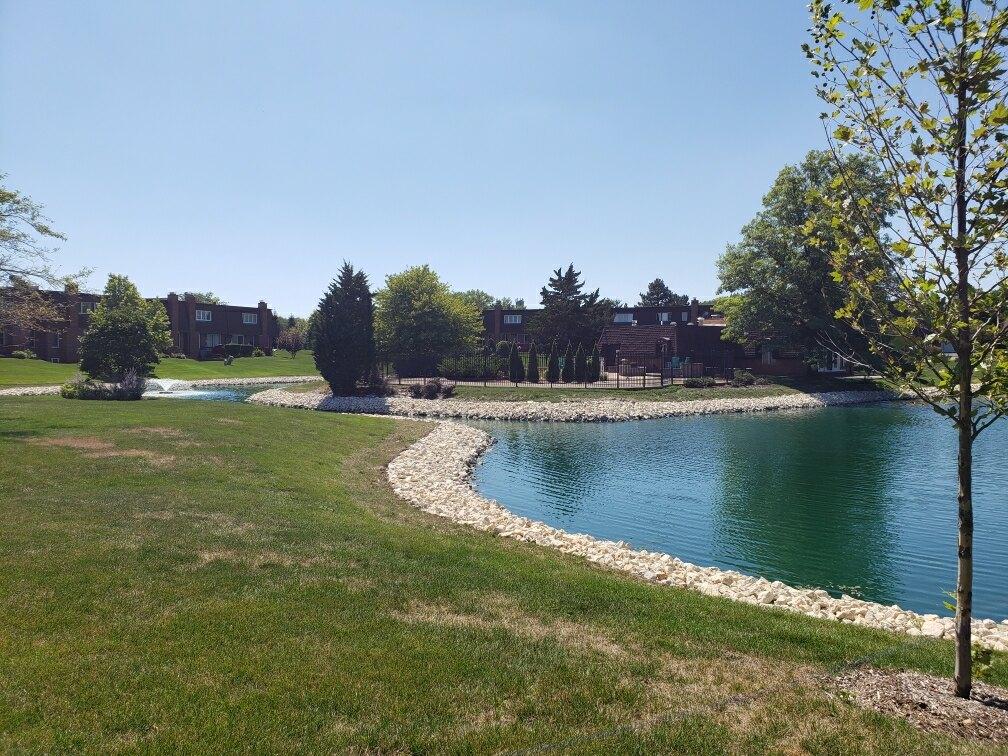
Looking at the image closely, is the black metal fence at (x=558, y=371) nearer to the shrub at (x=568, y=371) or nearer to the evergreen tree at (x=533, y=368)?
the shrub at (x=568, y=371)

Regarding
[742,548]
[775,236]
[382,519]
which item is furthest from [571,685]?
[775,236]

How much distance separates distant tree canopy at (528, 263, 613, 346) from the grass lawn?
1220 inches

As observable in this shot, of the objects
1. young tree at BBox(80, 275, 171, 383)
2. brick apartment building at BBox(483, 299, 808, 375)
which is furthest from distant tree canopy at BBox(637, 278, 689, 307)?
young tree at BBox(80, 275, 171, 383)

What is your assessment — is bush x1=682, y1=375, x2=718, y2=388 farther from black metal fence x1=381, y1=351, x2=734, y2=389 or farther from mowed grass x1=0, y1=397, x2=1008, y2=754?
mowed grass x1=0, y1=397, x2=1008, y2=754

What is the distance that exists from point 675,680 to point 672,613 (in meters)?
2.59

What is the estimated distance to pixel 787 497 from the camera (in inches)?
933

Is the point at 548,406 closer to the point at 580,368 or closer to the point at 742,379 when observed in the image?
the point at 580,368

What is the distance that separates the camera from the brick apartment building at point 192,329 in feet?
251

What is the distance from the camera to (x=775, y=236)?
56250 mm

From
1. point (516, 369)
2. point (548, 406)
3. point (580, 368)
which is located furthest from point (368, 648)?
point (580, 368)

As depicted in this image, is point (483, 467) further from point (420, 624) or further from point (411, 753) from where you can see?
point (411, 753)

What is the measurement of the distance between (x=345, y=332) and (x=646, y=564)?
1553 inches

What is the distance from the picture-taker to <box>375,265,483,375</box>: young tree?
6900cm

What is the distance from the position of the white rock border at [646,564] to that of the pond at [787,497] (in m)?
1.78
